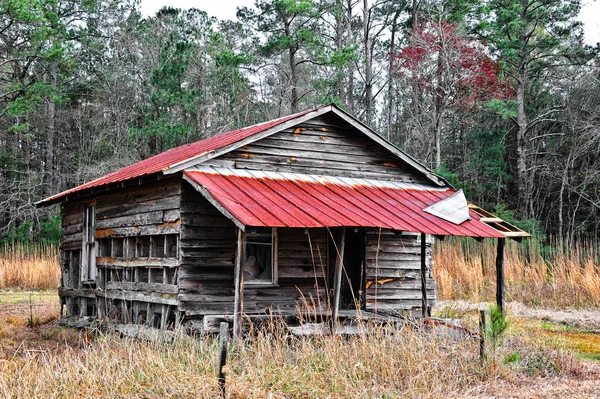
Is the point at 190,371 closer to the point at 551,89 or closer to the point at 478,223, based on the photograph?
the point at 478,223

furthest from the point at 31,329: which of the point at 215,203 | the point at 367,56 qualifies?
the point at 367,56

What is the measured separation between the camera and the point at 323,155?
13.9 m

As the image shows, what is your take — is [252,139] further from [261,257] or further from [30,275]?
[30,275]

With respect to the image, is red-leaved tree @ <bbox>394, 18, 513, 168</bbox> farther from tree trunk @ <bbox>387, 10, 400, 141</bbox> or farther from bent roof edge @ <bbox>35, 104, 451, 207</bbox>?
bent roof edge @ <bbox>35, 104, 451, 207</bbox>

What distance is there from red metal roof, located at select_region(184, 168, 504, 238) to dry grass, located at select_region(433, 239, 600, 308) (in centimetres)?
518

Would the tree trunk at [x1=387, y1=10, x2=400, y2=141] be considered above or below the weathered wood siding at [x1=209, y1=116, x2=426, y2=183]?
above

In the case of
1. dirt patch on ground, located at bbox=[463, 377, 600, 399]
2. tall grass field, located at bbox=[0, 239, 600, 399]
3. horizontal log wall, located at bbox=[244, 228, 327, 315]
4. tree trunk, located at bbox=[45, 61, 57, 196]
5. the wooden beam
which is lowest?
dirt patch on ground, located at bbox=[463, 377, 600, 399]

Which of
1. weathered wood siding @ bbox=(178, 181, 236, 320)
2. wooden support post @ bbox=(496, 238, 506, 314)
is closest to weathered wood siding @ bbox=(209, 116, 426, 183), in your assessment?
weathered wood siding @ bbox=(178, 181, 236, 320)

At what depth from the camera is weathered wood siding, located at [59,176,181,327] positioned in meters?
12.2

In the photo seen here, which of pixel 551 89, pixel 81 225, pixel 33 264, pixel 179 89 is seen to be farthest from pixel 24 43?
pixel 551 89

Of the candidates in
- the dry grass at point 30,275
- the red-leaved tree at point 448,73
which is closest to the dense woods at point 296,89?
the red-leaved tree at point 448,73

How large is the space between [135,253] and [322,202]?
14.2 feet

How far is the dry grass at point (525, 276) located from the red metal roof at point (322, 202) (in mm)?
5180

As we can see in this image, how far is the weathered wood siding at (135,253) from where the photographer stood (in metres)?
12.2
